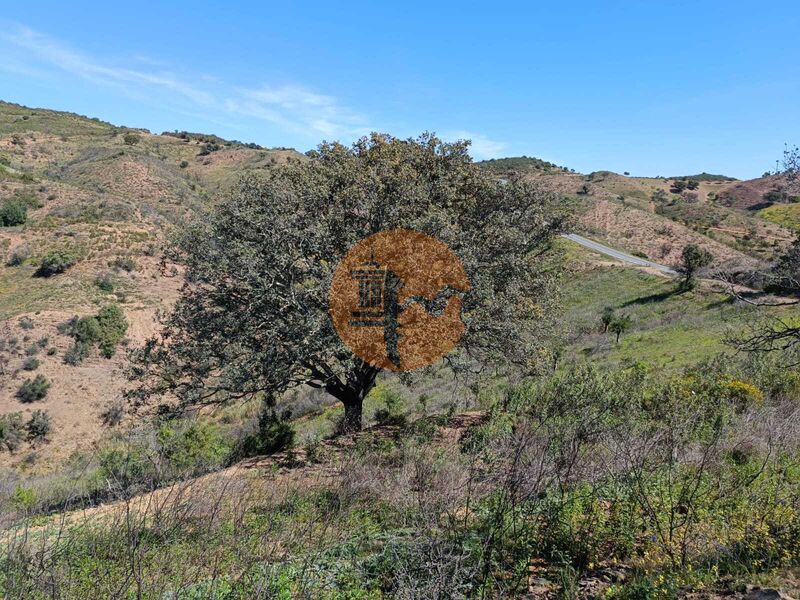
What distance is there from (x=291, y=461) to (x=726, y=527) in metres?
8.14

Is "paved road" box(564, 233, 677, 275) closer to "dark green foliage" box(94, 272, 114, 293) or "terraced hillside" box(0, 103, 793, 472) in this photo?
"terraced hillside" box(0, 103, 793, 472)

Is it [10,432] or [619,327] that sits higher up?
[619,327]

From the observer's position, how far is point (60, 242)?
128ft

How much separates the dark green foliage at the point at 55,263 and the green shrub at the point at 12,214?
25.9ft

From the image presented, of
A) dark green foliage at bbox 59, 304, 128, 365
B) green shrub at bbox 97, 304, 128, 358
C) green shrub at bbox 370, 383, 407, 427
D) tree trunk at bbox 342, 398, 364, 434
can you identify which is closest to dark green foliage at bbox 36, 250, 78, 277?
green shrub at bbox 97, 304, 128, 358

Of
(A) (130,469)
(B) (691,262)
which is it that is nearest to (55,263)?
(A) (130,469)

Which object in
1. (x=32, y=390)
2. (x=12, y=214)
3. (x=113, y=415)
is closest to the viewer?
(x=113, y=415)

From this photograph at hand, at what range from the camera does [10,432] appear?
2155 centimetres

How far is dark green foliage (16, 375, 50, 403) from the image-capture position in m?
24.7

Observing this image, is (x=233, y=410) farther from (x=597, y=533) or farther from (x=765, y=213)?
(x=765, y=213)

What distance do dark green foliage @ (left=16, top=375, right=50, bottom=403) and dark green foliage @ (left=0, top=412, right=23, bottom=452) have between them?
7.31 ft

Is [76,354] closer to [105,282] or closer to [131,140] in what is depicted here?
[105,282]

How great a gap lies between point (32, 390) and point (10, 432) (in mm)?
3814

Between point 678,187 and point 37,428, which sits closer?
point 37,428
